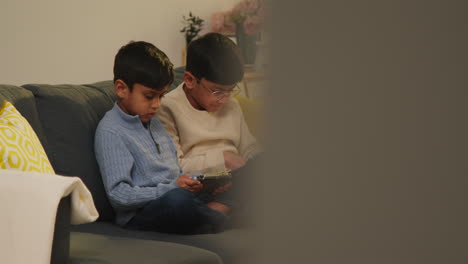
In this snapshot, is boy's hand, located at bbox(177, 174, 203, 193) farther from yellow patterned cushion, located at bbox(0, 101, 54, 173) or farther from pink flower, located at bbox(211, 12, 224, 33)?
pink flower, located at bbox(211, 12, 224, 33)

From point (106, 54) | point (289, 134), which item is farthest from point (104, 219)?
point (106, 54)

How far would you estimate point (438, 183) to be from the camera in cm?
9

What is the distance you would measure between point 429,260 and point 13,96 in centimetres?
182

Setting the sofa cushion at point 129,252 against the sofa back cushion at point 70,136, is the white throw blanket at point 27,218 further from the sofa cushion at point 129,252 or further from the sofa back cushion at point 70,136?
the sofa back cushion at point 70,136

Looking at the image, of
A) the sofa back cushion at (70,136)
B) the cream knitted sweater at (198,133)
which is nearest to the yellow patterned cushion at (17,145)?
the sofa back cushion at (70,136)

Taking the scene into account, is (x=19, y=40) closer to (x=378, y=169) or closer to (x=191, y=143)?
(x=191, y=143)

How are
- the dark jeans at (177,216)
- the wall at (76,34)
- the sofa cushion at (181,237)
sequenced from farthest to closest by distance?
the wall at (76,34) < the dark jeans at (177,216) < the sofa cushion at (181,237)

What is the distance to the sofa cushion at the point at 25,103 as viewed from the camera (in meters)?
1.78

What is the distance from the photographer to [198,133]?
219 cm

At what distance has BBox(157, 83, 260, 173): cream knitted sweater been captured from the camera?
2.15 m

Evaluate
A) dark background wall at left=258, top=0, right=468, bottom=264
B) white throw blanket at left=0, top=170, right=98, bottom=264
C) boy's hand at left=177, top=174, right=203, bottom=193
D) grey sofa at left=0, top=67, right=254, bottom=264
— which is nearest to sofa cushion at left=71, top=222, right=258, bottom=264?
grey sofa at left=0, top=67, right=254, bottom=264

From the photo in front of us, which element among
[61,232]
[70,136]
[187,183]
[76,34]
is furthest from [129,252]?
[76,34]

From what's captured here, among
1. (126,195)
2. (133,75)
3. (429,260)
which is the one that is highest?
(429,260)

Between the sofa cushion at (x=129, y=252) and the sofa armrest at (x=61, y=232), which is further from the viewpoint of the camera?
the sofa cushion at (x=129, y=252)
